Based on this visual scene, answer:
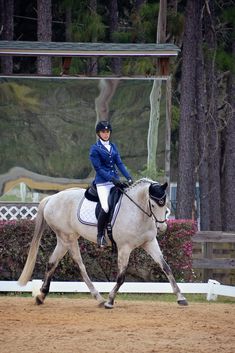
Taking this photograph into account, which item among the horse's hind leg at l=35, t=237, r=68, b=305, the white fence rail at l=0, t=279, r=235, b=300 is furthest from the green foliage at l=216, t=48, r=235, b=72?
the horse's hind leg at l=35, t=237, r=68, b=305

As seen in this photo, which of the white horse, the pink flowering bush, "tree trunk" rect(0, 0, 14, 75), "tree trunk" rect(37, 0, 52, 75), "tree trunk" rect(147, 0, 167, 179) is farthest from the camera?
"tree trunk" rect(0, 0, 14, 75)

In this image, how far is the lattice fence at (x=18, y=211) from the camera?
23125mm

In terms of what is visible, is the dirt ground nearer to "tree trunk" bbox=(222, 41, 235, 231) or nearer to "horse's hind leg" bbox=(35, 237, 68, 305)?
"horse's hind leg" bbox=(35, 237, 68, 305)

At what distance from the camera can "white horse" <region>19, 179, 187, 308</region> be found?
53.2ft

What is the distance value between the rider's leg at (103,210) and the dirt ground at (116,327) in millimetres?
1028

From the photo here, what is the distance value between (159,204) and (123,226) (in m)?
0.67

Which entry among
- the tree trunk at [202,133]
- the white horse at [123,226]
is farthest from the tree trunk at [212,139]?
the white horse at [123,226]

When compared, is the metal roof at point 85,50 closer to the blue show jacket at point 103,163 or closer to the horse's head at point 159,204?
the blue show jacket at point 103,163

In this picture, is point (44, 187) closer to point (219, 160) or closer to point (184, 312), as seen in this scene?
point (184, 312)

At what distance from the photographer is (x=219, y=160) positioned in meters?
38.1

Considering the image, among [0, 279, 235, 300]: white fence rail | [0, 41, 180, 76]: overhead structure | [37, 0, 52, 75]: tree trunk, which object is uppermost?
[0, 41, 180, 76]: overhead structure

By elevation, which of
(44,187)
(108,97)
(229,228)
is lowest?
(229,228)

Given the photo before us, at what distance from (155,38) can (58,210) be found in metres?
17.8

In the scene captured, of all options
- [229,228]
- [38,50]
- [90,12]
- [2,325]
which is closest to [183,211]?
[229,228]
